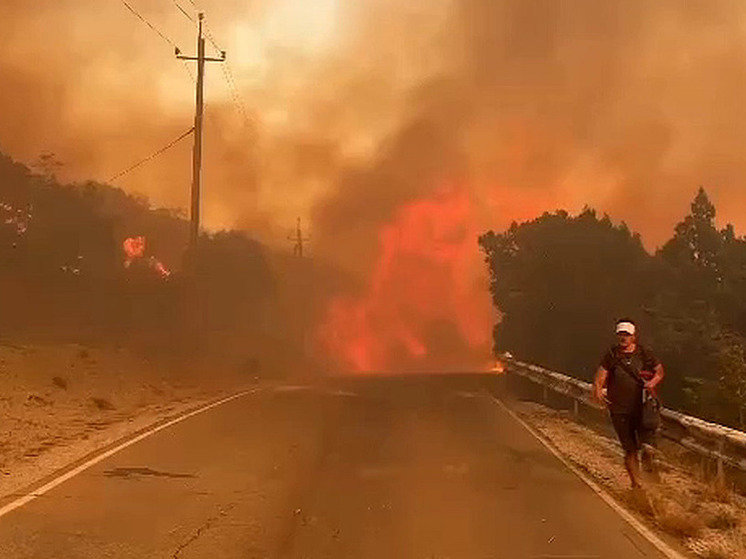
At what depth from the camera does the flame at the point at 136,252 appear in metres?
58.8

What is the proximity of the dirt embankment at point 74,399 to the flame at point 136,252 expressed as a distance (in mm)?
26788

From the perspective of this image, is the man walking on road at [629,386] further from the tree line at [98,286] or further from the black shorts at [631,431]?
the tree line at [98,286]

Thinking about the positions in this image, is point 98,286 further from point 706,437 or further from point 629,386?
point 629,386

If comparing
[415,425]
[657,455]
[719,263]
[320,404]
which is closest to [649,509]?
[657,455]

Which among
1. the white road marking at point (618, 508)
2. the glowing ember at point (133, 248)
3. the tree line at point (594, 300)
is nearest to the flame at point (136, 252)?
the glowing ember at point (133, 248)

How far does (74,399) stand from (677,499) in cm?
1421

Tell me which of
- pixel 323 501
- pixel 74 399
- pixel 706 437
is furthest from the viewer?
pixel 74 399

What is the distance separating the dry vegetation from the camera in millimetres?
8430

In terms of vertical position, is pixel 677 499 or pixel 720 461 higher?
pixel 720 461

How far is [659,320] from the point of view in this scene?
48.2m

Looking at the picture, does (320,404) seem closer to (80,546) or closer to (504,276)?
(80,546)

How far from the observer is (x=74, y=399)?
68.3 feet

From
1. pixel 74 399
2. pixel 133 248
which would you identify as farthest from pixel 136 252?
pixel 74 399

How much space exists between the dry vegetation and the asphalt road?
1.31ft
